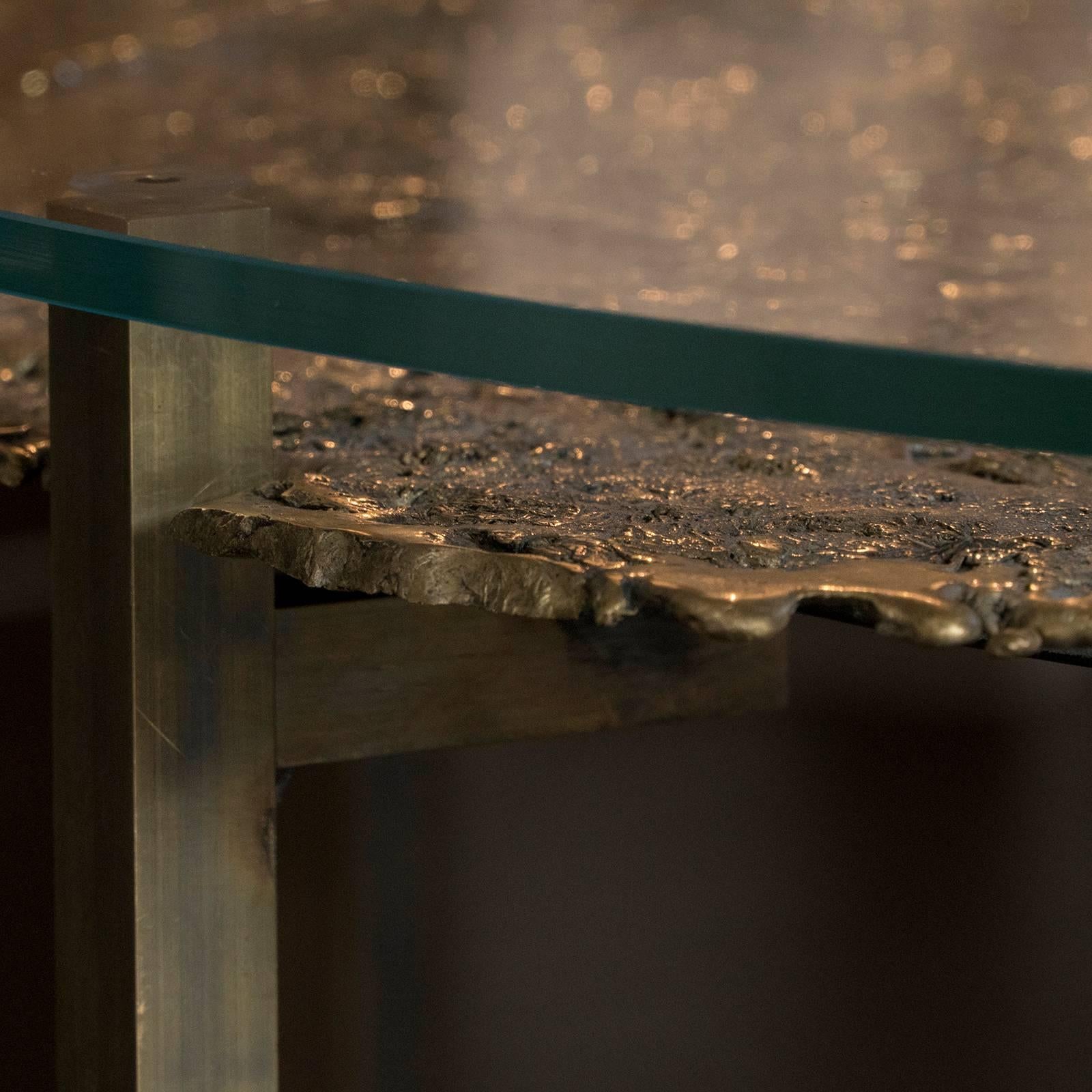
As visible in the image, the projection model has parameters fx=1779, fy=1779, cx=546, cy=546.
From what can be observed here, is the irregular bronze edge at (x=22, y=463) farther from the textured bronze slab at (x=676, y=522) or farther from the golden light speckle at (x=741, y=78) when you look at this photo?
the golden light speckle at (x=741, y=78)

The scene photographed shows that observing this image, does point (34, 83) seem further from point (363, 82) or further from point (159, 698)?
point (159, 698)

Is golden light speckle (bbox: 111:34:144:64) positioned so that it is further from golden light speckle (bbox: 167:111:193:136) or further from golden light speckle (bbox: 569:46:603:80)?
golden light speckle (bbox: 569:46:603:80)

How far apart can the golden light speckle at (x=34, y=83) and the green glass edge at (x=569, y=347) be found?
603 millimetres

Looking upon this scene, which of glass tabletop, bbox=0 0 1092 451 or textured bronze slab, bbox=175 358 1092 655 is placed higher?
glass tabletop, bbox=0 0 1092 451

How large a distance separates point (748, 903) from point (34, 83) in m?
0.57

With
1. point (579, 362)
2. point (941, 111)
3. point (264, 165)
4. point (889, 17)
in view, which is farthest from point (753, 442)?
point (889, 17)

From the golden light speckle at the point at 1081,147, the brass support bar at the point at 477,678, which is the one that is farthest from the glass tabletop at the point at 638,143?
the brass support bar at the point at 477,678

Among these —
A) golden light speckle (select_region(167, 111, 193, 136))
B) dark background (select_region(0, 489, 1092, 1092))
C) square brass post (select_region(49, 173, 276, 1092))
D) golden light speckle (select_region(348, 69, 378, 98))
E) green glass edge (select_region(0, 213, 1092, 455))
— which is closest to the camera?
green glass edge (select_region(0, 213, 1092, 455))

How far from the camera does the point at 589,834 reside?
660 millimetres

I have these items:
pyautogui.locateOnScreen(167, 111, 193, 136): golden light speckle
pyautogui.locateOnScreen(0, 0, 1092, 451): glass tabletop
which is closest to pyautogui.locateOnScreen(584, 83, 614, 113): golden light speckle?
pyautogui.locateOnScreen(0, 0, 1092, 451): glass tabletop

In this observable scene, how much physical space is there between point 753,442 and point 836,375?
228 millimetres

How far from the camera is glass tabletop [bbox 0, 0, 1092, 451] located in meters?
0.69

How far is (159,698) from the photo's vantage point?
17.5 inches

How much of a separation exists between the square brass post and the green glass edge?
0.07 meters
